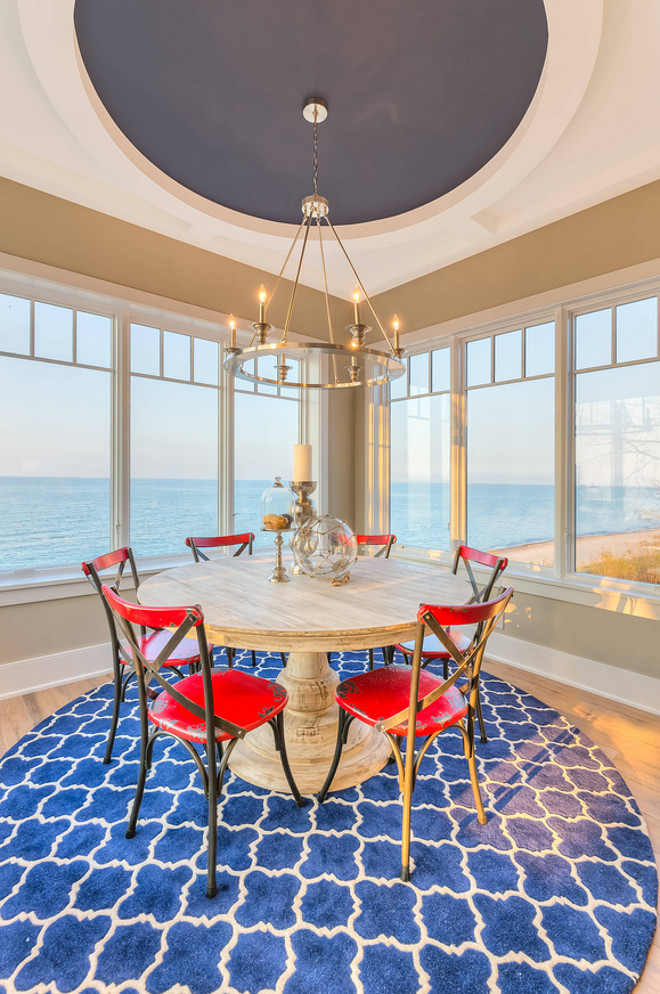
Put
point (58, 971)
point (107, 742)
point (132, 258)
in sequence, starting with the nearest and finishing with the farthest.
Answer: point (58, 971), point (107, 742), point (132, 258)

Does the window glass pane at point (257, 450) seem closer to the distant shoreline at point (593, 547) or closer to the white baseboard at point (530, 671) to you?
the white baseboard at point (530, 671)

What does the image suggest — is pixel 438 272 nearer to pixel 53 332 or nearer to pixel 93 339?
pixel 93 339

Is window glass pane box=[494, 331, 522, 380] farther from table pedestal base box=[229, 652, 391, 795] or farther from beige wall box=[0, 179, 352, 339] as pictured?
table pedestal base box=[229, 652, 391, 795]

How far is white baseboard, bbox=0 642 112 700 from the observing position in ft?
8.98

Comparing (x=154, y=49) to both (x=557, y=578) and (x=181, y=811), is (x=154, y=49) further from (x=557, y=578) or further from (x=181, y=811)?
(x=557, y=578)

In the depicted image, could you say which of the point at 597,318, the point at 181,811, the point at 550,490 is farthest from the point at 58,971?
the point at 597,318

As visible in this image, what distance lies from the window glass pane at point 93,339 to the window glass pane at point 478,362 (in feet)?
9.22

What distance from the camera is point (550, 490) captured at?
320cm

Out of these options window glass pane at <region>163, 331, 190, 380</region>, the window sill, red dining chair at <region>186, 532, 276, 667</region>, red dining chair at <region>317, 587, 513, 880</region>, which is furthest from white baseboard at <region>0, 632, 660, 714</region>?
window glass pane at <region>163, 331, 190, 380</region>

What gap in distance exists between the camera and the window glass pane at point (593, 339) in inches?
114

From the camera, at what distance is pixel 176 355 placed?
3.56 meters

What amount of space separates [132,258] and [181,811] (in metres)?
3.37

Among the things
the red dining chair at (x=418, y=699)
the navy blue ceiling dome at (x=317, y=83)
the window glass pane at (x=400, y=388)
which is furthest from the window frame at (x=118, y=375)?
the red dining chair at (x=418, y=699)

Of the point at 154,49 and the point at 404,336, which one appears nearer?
the point at 154,49
